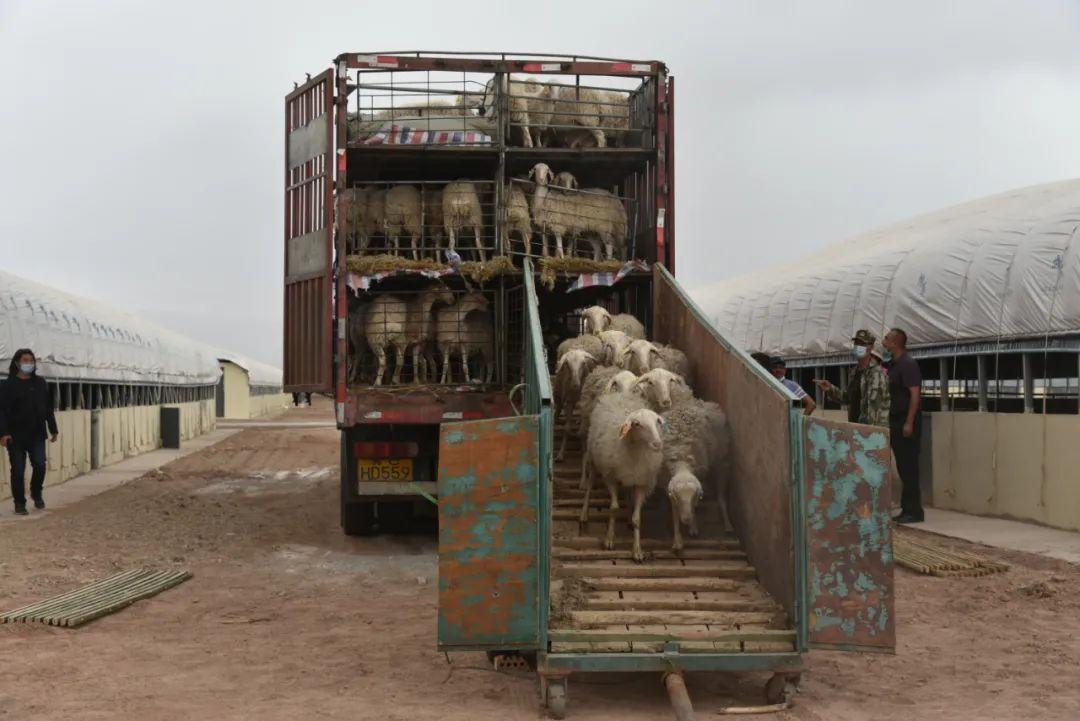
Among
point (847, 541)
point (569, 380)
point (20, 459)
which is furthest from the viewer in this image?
point (20, 459)

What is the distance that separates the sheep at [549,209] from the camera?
33.4ft

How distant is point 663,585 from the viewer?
604 cm

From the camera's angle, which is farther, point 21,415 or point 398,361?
point 21,415

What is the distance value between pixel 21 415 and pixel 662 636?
9987 mm

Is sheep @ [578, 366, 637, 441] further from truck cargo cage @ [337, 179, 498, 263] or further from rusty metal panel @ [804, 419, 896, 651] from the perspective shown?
rusty metal panel @ [804, 419, 896, 651]

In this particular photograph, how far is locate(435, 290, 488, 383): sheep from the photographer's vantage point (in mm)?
10023

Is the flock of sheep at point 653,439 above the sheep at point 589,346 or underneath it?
underneath

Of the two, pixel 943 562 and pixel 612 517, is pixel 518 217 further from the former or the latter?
pixel 943 562

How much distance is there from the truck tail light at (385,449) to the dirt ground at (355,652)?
956 millimetres

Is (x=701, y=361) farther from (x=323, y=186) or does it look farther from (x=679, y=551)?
(x=323, y=186)

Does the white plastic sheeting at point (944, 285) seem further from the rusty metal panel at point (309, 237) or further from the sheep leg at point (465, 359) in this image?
the rusty metal panel at point (309, 237)

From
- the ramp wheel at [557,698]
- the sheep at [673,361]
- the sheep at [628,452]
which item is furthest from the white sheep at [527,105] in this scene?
the ramp wheel at [557,698]

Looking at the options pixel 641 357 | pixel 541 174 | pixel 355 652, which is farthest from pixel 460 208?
pixel 355 652

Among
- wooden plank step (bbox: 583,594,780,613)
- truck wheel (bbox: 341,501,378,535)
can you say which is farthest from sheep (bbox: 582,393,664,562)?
truck wheel (bbox: 341,501,378,535)
